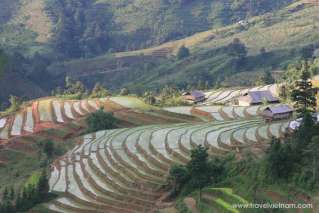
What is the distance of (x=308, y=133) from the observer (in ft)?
92.8

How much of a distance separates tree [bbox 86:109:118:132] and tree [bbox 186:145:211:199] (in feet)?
68.4

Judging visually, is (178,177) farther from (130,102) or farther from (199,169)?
(130,102)

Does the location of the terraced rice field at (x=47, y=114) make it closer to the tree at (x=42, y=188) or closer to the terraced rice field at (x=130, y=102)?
the terraced rice field at (x=130, y=102)

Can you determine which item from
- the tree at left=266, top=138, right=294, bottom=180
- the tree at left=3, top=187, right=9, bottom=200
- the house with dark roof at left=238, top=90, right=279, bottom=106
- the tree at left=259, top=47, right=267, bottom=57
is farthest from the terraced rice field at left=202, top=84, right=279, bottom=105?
the tree at left=266, top=138, right=294, bottom=180

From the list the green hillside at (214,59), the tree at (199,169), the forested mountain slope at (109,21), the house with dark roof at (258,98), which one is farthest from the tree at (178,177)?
the forested mountain slope at (109,21)

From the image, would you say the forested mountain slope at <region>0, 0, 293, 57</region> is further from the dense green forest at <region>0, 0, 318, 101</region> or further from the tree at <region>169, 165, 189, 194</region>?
the tree at <region>169, 165, 189, 194</region>

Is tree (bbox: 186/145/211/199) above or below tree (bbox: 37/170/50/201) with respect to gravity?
above

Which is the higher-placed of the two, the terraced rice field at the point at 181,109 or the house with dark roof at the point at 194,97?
the house with dark roof at the point at 194,97

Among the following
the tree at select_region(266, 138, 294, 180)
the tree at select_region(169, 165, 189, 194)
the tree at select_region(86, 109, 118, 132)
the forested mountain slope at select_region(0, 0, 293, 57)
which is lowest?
the tree at select_region(169, 165, 189, 194)

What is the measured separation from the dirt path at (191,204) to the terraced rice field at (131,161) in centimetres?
184

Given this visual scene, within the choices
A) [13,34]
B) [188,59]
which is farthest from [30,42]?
[188,59]

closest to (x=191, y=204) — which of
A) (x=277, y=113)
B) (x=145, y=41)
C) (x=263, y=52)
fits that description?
(x=277, y=113)

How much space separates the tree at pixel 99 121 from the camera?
49.2m

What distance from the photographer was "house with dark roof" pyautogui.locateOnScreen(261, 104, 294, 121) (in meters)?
41.5
